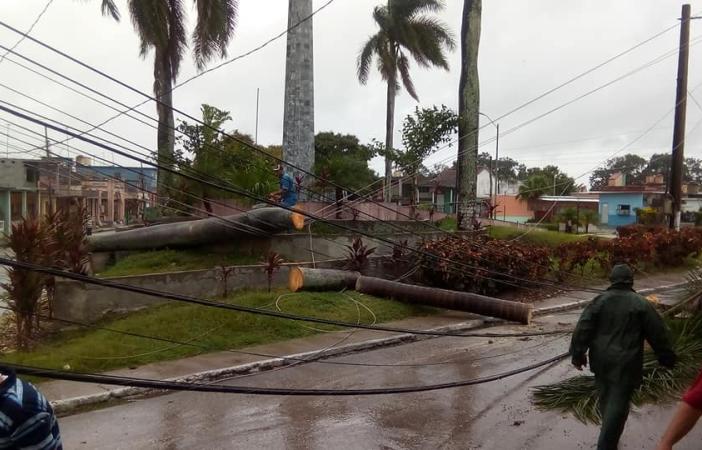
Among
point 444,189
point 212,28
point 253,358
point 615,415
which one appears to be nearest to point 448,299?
point 253,358

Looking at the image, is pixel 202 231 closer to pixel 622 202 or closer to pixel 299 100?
pixel 299 100

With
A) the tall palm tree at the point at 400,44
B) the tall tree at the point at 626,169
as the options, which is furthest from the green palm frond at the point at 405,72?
the tall tree at the point at 626,169

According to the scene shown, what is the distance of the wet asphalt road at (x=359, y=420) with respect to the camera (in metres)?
5.38

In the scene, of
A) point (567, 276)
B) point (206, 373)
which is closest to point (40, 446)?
point (206, 373)

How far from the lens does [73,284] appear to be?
9.73 metres

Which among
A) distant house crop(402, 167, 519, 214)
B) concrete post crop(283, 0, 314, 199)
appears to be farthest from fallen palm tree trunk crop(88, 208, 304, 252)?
distant house crop(402, 167, 519, 214)

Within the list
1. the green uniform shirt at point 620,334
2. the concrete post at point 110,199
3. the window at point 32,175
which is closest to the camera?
the green uniform shirt at point 620,334

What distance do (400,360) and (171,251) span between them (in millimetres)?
7175

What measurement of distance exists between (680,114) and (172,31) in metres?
17.5

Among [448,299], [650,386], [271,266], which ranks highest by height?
[271,266]

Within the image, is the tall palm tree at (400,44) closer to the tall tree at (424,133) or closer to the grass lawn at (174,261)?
the tall tree at (424,133)

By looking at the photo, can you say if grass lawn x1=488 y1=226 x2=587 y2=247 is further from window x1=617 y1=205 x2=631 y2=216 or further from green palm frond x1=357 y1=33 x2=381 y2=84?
window x1=617 y1=205 x2=631 y2=216

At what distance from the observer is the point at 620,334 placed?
4.71 meters

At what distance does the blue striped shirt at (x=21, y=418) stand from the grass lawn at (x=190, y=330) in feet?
16.6
